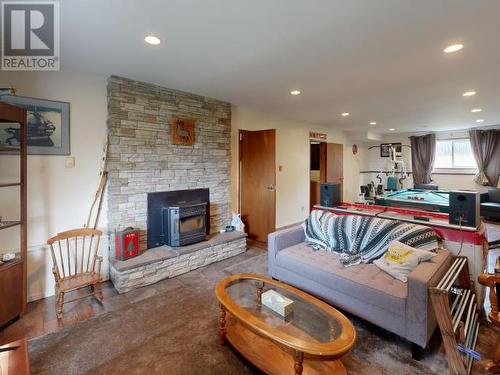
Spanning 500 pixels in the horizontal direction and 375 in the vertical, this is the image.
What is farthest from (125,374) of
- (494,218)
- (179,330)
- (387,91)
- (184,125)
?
(494,218)

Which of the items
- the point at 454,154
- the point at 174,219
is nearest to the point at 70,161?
the point at 174,219

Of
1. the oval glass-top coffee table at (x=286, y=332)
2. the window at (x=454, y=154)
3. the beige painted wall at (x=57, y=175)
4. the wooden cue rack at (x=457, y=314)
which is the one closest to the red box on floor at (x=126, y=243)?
the beige painted wall at (x=57, y=175)

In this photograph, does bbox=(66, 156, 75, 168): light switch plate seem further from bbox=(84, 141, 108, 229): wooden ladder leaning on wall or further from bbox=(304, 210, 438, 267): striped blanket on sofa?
bbox=(304, 210, 438, 267): striped blanket on sofa

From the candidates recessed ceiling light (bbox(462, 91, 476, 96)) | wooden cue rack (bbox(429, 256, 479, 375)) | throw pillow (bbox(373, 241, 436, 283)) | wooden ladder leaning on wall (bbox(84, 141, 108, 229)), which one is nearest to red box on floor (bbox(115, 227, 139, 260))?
wooden ladder leaning on wall (bbox(84, 141, 108, 229))

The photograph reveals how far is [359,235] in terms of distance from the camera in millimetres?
2660

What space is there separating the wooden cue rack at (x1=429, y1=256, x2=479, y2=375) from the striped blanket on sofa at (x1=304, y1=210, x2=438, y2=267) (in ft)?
1.12

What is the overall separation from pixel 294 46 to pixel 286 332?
2213 mm

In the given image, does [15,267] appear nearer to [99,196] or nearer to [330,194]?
[99,196]

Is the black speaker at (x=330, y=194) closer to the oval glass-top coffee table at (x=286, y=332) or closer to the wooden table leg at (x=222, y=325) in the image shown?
the oval glass-top coffee table at (x=286, y=332)

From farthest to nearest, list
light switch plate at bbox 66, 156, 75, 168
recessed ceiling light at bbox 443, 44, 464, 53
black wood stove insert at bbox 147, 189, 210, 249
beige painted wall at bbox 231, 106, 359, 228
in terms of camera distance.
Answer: beige painted wall at bbox 231, 106, 359, 228 < black wood stove insert at bbox 147, 189, 210, 249 < light switch plate at bbox 66, 156, 75, 168 < recessed ceiling light at bbox 443, 44, 464, 53

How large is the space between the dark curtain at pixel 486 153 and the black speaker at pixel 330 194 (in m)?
5.87

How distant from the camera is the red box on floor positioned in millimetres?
2922

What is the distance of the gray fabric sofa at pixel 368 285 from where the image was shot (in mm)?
1758

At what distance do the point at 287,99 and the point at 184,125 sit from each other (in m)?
1.59
